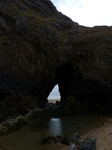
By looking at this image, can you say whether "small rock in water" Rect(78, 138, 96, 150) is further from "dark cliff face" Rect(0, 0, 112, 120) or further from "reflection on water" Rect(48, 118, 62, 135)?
"dark cliff face" Rect(0, 0, 112, 120)

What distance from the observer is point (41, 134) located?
1875cm

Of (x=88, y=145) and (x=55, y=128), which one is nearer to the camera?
(x=88, y=145)

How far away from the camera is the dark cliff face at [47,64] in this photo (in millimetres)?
28469

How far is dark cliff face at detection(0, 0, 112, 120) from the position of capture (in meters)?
28.5

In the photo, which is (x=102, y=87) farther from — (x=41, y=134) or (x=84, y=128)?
(x=41, y=134)

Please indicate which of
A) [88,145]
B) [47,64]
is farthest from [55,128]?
[47,64]

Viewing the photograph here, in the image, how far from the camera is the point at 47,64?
34750 mm

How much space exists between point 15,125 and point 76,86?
14.4 m

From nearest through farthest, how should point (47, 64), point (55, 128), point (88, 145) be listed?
point (88, 145) < point (55, 128) < point (47, 64)

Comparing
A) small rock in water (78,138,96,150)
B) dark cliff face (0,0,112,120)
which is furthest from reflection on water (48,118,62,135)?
dark cliff face (0,0,112,120)

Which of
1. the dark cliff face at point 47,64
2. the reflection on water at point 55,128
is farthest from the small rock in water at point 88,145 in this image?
the dark cliff face at point 47,64

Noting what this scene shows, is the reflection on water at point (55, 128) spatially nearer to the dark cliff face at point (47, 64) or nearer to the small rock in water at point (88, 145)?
the small rock in water at point (88, 145)

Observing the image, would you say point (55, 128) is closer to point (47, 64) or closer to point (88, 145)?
point (88, 145)

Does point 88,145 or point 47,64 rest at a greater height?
point 47,64
